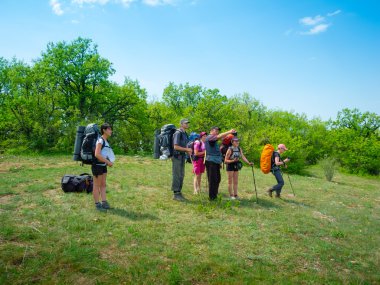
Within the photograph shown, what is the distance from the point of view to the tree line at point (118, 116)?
27844mm

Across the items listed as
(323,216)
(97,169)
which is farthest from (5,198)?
(323,216)

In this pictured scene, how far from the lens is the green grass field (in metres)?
4.38

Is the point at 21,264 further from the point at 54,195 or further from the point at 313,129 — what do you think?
the point at 313,129

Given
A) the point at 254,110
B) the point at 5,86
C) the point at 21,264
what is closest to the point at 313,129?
the point at 254,110

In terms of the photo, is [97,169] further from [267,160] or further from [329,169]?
[329,169]

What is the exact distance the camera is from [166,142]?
8.53 m

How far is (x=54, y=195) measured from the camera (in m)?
8.73

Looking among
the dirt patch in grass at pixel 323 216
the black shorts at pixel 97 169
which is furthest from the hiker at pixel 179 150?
the dirt patch in grass at pixel 323 216

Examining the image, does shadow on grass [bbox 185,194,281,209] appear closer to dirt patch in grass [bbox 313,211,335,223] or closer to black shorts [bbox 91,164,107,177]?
dirt patch in grass [bbox 313,211,335,223]

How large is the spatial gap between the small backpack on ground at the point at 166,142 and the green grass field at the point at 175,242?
5.25 ft

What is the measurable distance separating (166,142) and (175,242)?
11.9ft

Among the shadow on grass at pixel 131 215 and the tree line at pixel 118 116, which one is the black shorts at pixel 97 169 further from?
the tree line at pixel 118 116

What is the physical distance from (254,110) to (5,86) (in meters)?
41.2

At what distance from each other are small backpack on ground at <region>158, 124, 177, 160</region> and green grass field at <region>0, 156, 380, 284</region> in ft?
5.25
